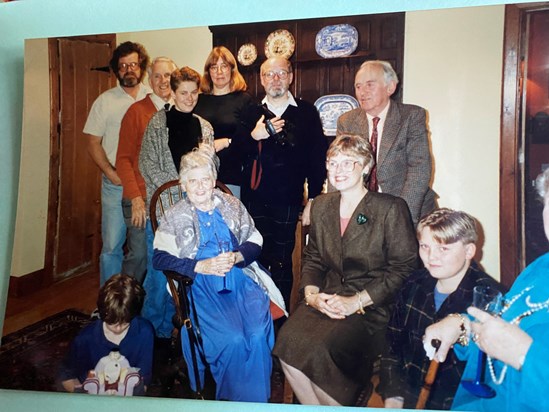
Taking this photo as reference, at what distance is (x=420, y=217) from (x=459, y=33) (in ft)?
2.19

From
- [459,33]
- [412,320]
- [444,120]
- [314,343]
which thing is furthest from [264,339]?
[459,33]

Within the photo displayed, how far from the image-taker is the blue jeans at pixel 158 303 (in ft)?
6.54

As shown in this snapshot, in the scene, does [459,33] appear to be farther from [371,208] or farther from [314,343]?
[314,343]

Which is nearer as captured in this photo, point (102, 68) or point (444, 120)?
point (444, 120)

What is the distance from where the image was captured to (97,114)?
6.84 ft

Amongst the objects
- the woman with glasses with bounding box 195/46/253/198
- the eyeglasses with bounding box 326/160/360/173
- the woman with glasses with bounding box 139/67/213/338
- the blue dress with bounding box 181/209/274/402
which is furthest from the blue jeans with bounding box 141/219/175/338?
the eyeglasses with bounding box 326/160/360/173

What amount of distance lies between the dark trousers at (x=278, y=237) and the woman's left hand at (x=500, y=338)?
68 cm

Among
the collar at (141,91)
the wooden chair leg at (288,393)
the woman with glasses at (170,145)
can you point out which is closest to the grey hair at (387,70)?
the woman with glasses at (170,145)

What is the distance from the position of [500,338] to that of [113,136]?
1.65 meters

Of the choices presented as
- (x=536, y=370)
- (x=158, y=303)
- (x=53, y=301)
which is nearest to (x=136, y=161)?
(x=158, y=303)

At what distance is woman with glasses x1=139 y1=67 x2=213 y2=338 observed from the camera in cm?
199

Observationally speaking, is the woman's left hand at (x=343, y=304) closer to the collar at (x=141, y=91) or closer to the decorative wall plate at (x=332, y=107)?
the decorative wall plate at (x=332, y=107)

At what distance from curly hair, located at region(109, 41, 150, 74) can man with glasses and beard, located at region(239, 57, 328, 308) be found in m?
0.49

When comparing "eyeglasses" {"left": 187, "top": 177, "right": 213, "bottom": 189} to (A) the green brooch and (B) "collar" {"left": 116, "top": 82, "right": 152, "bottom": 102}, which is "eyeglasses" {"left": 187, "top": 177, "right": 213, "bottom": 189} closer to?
(B) "collar" {"left": 116, "top": 82, "right": 152, "bottom": 102}
